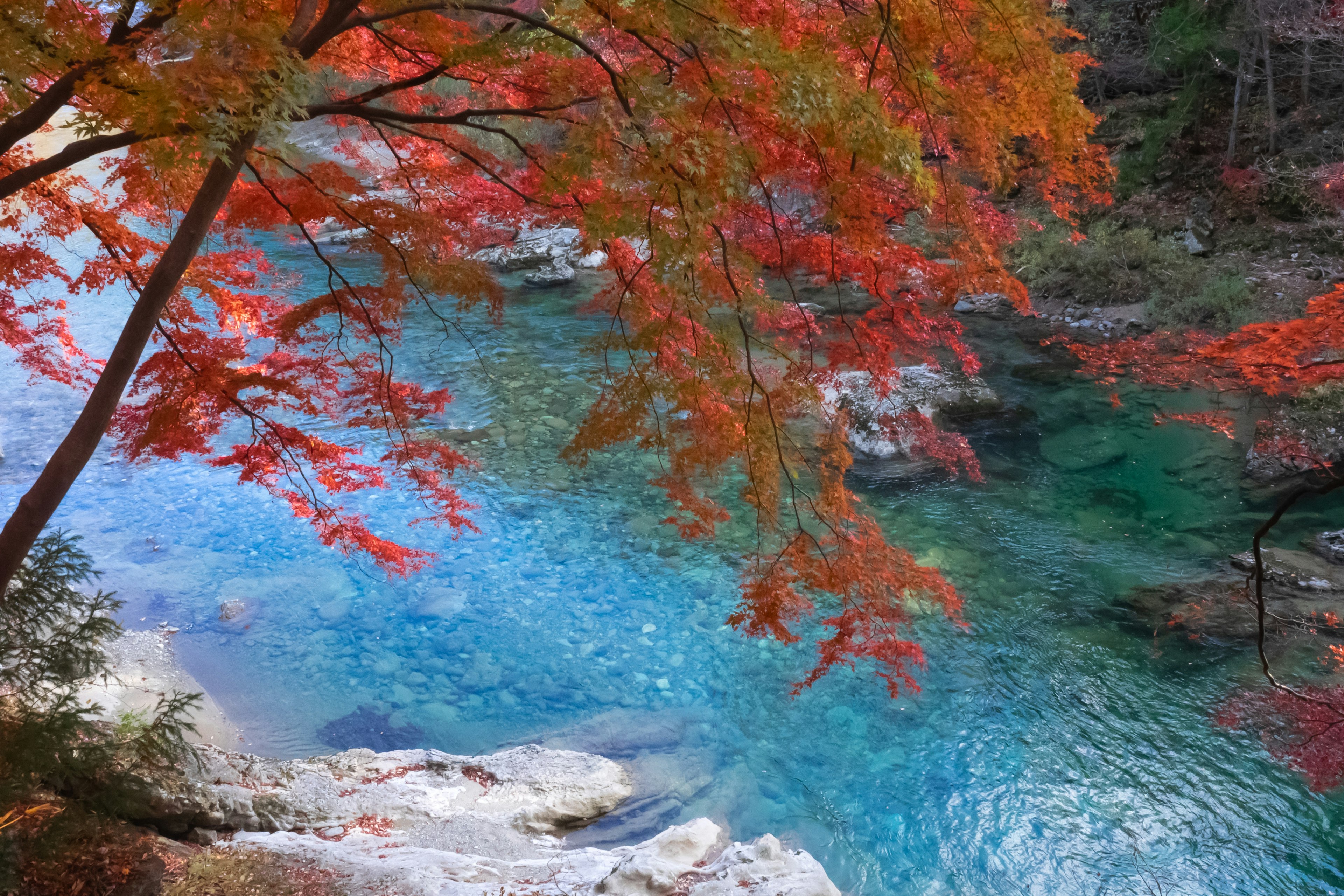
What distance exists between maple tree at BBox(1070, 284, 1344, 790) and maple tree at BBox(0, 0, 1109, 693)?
2165 mm

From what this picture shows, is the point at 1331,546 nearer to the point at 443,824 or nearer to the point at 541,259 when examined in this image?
the point at 443,824

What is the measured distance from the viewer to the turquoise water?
494 cm

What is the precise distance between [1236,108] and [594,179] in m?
12.6

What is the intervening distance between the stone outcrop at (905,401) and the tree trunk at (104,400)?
7201mm

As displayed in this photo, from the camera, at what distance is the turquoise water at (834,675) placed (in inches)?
194

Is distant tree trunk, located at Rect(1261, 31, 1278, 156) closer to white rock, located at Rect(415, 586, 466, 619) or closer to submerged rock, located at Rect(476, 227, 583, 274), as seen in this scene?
submerged rock, located at Rect(476, 227, 583, 274)

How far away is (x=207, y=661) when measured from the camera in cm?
653

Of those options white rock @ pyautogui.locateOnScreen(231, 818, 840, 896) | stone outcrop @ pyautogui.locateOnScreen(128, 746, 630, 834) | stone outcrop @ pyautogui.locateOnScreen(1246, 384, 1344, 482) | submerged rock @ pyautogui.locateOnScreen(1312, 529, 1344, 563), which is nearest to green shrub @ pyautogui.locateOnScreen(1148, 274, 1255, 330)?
stone outcrop @ pyautogui.locateOnScreen(1246, 384, 1344, 482)

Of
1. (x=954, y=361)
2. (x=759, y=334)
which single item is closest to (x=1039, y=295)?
(x=954, y=361)

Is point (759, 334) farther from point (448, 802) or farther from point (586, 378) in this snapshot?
point (448, 802)

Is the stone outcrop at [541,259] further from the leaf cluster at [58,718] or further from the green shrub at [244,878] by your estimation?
the green shrub at [244,878]

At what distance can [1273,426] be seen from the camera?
856 cm

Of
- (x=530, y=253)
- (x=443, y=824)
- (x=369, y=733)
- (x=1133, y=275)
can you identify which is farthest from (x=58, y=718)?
(x=1133, y=275)

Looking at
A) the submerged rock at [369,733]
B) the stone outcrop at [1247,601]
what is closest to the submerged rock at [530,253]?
the submerged rock at [369,733]
